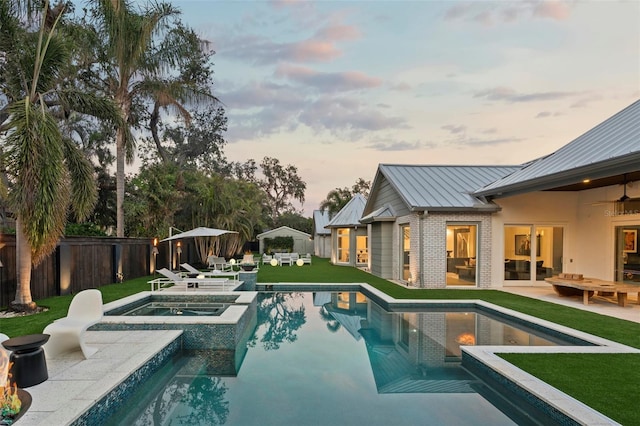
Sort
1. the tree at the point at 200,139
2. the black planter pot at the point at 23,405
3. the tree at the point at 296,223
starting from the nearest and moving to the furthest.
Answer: the black planter pot at the point at 23,405
the tree at the point at 200,139
the tree at the point at 296,223

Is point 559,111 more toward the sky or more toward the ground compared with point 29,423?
more toward the sky

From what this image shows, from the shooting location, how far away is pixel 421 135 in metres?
21.0

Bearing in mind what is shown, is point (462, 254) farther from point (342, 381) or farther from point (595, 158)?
point (342, 381)

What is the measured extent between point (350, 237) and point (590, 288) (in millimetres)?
14408

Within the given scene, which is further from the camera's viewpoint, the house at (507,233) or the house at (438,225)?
the house at (438,225)

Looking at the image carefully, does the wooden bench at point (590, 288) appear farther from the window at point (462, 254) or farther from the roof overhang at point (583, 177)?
the roof overhang at point (583, 177)

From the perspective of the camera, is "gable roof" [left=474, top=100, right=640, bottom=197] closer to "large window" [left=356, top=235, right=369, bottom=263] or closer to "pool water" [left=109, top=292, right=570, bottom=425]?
"pool water" [left=109, top=292, right=570, bottom=425]

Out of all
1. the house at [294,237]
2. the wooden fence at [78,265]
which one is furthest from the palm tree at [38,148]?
the house at [294,237]

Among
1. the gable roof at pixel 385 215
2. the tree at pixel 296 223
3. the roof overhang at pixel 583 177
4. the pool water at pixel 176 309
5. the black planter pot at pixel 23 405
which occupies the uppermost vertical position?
the roof overhang at pixel 583 177

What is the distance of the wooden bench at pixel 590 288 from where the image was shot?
31.6 ft

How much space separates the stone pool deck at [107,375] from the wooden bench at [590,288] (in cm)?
453

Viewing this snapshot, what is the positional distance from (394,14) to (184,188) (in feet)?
46.9


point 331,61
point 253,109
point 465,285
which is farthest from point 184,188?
point 465,285

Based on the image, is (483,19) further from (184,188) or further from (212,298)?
(184,188)
